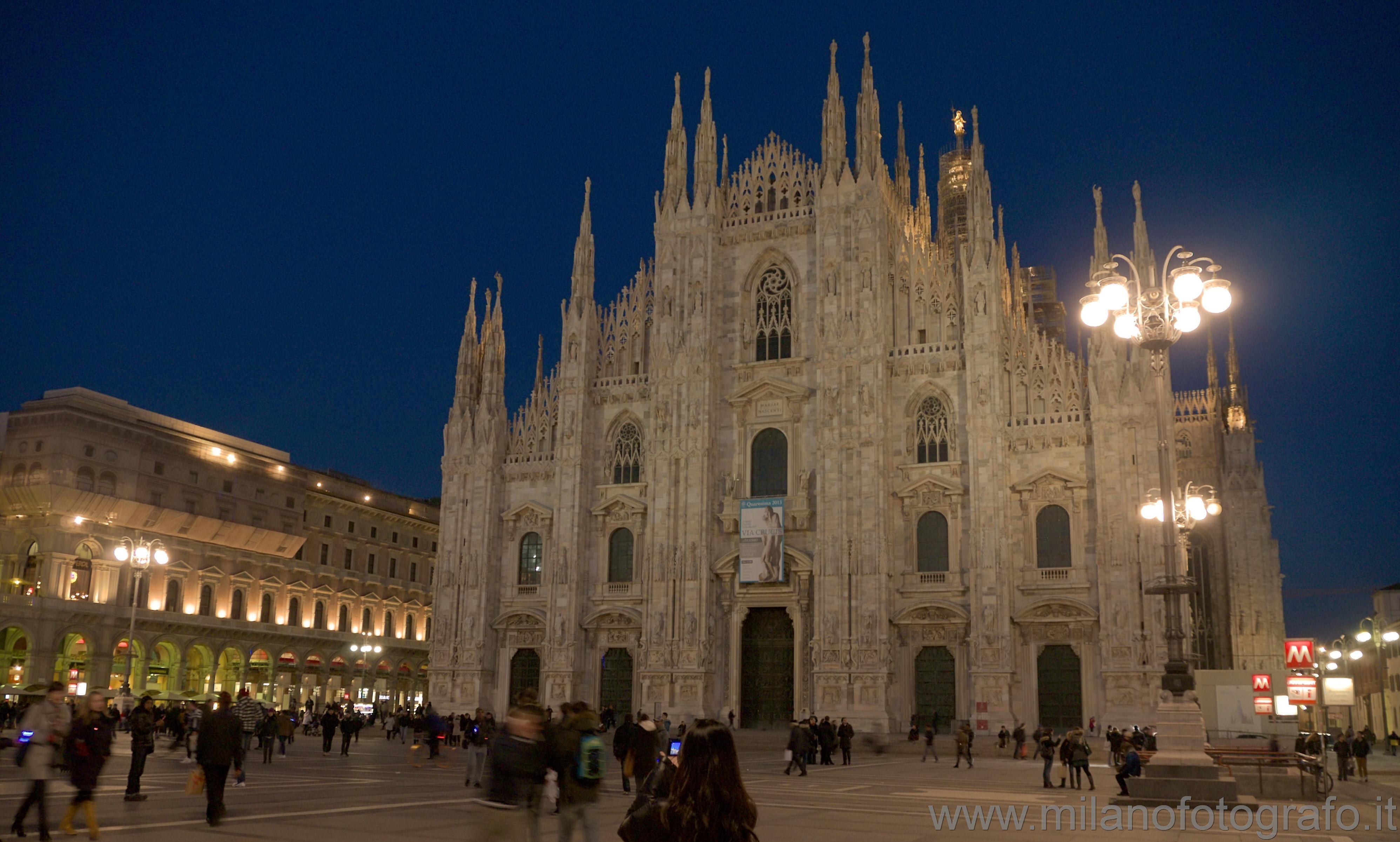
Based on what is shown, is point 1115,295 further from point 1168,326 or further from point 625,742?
point 625,742

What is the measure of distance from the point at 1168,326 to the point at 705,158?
30791 millimetres

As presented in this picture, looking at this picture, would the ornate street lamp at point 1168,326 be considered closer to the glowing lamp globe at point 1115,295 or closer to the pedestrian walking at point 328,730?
the glowing lamp globe at point 1115,295

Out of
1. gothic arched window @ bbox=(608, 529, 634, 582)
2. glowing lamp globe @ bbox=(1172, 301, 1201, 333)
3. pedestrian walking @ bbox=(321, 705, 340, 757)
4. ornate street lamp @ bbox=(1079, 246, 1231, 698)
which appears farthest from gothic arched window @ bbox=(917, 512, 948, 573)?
glowing lamp globe @ bbox=(1172, 301, 1201, 333)

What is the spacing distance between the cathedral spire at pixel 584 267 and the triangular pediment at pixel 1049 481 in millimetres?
19075

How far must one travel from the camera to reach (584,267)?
48031mm

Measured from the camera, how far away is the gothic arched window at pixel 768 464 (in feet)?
141

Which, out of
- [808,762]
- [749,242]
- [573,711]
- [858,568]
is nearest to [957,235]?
[749,242]

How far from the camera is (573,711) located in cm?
1030

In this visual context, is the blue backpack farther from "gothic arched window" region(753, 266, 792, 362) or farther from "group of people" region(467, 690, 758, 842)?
"gothic arched window" region(753, 266, 792, 362)

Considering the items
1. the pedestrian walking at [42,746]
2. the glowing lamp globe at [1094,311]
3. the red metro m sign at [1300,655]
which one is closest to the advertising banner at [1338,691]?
the red metro m sign at [1300,655]

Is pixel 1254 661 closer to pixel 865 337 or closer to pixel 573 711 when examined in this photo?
pixel 865 337

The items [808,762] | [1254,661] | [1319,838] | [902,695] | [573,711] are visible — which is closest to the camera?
[573,711]

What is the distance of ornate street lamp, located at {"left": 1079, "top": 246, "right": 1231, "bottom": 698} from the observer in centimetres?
1750

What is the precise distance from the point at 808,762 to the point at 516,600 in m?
18.4
